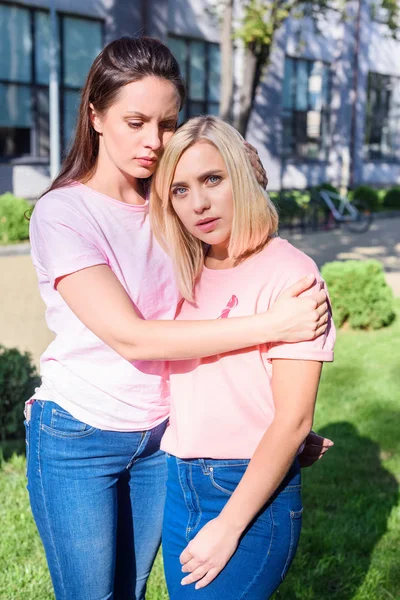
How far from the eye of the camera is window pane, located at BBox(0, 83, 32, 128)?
17219mm

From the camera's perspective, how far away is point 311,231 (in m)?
18.7

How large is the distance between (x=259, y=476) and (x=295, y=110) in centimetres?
2664

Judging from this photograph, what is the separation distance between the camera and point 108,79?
2014 millimetres

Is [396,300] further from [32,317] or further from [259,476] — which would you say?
[259,476]

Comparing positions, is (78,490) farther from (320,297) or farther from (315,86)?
(315,86)

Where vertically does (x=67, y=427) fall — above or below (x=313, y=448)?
above

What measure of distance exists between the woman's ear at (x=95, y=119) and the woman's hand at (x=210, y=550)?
110 cm

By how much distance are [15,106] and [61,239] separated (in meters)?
16.6

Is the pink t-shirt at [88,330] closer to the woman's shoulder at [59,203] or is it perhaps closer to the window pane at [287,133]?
the woman's shoulder at [59,203]

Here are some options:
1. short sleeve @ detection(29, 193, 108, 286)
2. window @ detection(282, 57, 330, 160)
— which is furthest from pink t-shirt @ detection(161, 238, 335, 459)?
window @ detection(282, 57, 330, 160)

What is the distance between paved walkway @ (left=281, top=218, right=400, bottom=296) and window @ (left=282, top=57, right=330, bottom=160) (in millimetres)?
8075

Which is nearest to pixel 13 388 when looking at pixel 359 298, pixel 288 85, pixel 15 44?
pixel 359 298

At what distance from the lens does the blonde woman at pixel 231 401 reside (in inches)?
69.4

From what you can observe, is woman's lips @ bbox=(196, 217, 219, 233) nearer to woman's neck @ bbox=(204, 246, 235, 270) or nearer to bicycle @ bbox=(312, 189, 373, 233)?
woman's neck @ bbox=(204, 246, 235, 270)
